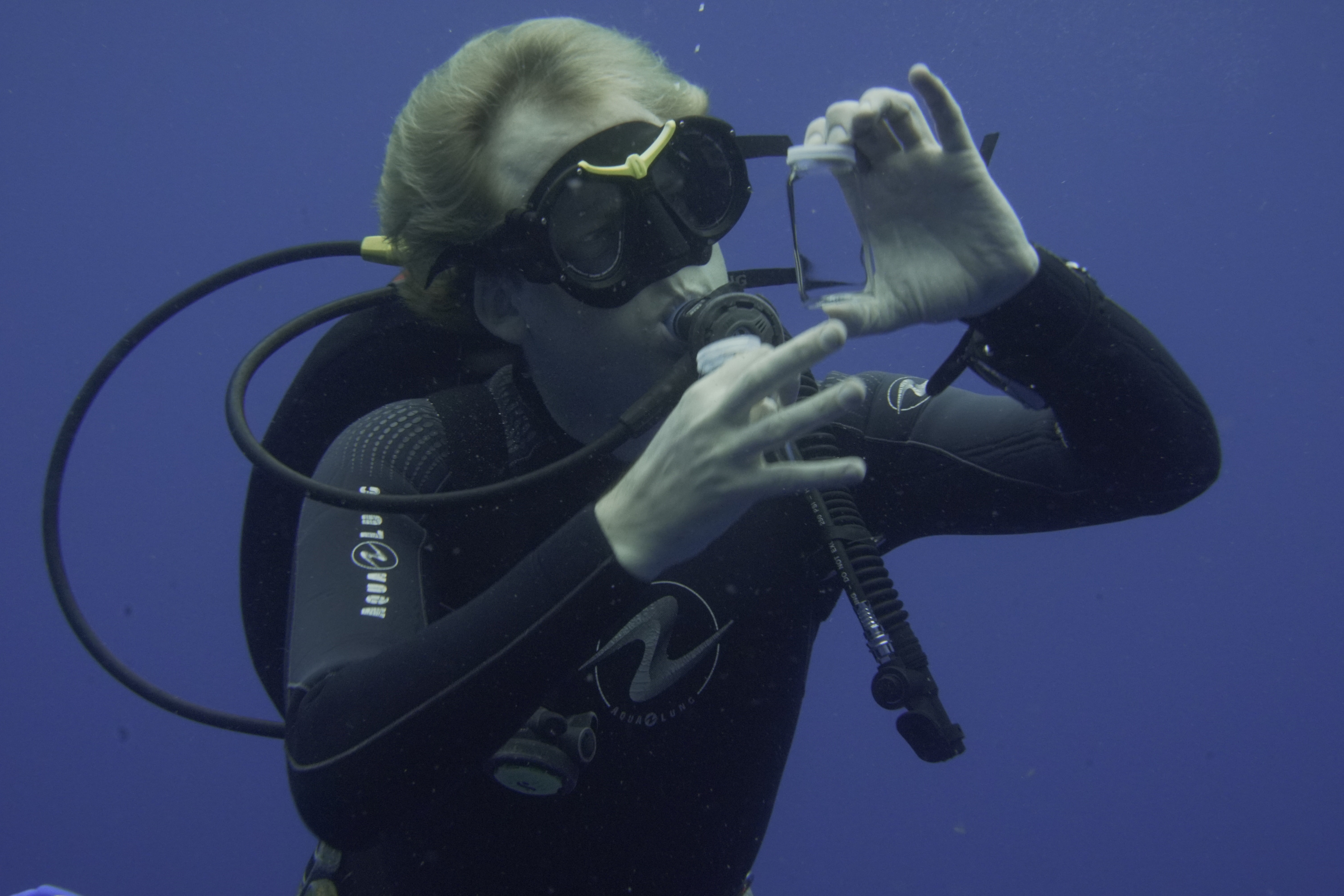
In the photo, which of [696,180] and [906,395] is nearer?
[696,180]

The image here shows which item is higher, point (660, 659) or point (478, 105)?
point (478, 105)

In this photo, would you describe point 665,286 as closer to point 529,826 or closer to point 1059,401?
point 1059,401

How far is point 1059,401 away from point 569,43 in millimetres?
1220

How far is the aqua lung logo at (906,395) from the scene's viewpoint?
1941 millimetres

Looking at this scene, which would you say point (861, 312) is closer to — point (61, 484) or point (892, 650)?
point (892, 650)

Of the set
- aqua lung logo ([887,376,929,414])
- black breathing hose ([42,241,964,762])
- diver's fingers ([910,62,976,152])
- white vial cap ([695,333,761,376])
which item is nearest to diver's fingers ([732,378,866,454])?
white vial cap ([695,333,761,376])

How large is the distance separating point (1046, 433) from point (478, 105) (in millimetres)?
1417

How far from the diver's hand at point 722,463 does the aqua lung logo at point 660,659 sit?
1.95 ft

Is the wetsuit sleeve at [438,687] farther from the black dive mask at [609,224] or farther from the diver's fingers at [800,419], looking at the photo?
the black dive mask at [609,224]

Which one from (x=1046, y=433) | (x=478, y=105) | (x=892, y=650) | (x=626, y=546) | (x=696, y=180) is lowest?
(x=892, y=650)

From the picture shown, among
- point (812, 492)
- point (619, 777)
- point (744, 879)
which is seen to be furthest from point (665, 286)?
point (744, 879)

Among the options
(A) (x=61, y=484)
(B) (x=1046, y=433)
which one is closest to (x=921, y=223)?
(B) (x=1046, y=433)

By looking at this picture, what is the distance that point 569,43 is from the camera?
165 cm

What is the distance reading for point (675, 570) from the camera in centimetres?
169
